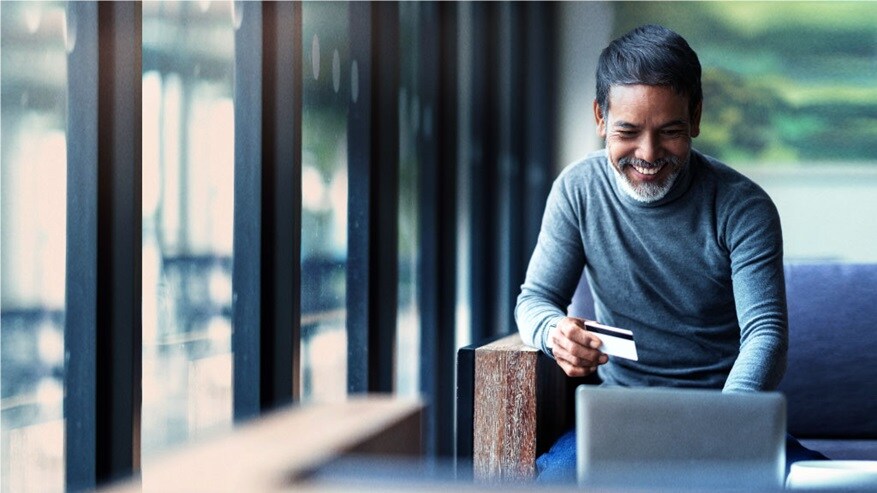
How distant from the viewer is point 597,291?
2.35 m

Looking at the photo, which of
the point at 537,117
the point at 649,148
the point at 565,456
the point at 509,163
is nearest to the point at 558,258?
the point at 649,148

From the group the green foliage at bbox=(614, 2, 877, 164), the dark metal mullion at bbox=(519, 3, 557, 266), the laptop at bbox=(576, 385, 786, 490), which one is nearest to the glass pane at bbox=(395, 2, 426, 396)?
the dark metal mullion at bbox=(519, 3, 557, 266)

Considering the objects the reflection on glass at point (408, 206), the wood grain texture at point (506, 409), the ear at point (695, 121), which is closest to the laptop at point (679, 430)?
the wood grain texture at point (506, 409)

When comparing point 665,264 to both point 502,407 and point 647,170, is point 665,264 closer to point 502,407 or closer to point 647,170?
point 647,170

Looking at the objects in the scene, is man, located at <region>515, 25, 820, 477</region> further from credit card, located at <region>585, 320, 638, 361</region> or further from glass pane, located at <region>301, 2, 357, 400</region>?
glass pane, located at <region>301, 2, 357, 400</region>

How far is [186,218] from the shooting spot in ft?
6.71

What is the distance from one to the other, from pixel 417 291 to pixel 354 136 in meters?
1.04

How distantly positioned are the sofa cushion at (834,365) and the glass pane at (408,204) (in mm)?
1260

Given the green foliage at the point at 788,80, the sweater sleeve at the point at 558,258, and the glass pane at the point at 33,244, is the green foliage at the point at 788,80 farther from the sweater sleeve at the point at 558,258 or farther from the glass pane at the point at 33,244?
the glass pane at the point at 33,244

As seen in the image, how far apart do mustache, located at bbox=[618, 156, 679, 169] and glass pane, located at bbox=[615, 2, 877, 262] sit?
3.76 meters

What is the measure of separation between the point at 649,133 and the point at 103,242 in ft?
3.50

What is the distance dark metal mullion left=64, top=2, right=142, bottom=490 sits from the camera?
160 centimetres

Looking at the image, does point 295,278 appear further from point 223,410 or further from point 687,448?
point 687,448

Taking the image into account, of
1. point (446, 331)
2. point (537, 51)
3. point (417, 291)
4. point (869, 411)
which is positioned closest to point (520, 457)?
point (869, 411)
